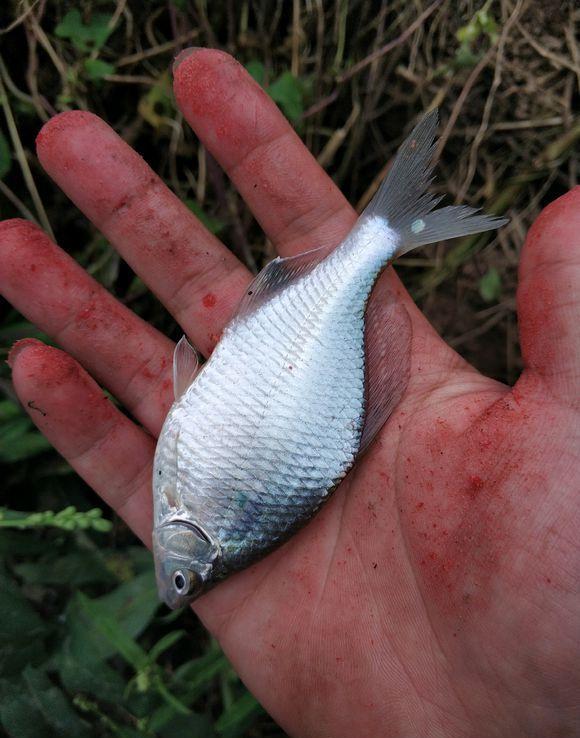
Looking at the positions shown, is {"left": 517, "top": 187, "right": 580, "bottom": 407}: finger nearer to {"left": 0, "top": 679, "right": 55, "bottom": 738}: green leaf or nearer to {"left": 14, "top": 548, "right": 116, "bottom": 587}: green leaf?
{"left": 14, "top": 548, "right": 116, "bottom": 587}: green leaf

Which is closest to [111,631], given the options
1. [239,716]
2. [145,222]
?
[239,716]

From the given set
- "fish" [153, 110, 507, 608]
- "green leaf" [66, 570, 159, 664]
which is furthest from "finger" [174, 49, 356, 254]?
"green leaf" [66, 570, 159, 664]

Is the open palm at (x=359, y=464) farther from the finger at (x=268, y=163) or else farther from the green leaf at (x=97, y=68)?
the green leaf at (x=97, y=68)

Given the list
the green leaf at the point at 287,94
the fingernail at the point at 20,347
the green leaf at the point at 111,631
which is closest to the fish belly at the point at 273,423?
the green leaf at the point at 111,631

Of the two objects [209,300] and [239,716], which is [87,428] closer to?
[209,300]

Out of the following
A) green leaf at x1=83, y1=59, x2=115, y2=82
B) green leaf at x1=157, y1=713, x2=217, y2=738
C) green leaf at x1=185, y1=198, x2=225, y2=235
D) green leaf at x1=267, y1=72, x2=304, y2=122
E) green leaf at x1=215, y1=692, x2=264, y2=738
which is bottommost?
green leaf at x1=215, y1=692, x2=264, y2=738

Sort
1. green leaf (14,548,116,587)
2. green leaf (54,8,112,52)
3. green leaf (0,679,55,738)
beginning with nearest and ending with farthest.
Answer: green leaf (0,679,55,738)
green leaf (14,548,116,587)
green leaf (54,8,112,52)

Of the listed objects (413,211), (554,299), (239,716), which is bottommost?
(239,716)
